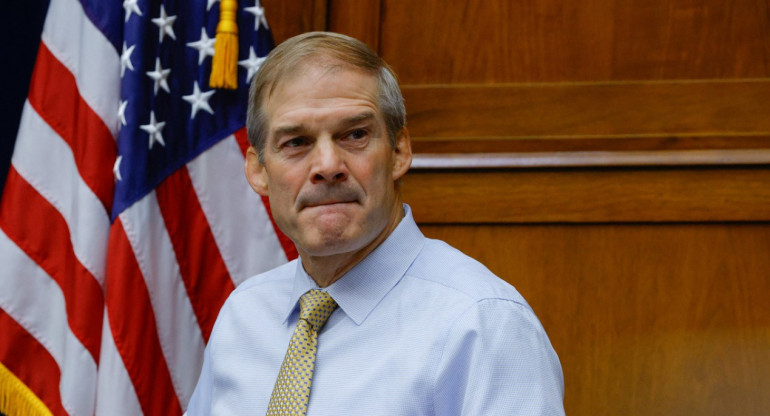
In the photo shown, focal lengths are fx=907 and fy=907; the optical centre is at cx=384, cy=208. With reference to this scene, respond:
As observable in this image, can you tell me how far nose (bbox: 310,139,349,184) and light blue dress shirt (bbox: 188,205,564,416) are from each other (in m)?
0.14

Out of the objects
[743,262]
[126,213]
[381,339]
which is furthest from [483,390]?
[126,213]

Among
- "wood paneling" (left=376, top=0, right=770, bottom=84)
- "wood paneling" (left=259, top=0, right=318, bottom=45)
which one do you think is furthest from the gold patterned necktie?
"wood paneling" (left=259, top=0, right=318, bottom=45)

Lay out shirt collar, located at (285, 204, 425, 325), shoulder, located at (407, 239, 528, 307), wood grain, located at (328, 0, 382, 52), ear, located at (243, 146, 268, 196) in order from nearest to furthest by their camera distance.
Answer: shoulder, located at (407, 239, 528, 307), shirt collar, located at (285, 204, 425, 325), ear, located at (243, 146, 268, 196), wood grain, located at (328, 0, 382, 52)

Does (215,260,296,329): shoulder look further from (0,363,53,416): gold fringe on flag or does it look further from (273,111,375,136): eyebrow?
(0,363,53,416): gold fringe on flag

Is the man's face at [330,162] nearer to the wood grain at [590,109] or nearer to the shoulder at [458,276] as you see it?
the shoulder at [458,276]

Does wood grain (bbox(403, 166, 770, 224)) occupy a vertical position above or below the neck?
below

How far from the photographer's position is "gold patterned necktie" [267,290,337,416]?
1331 mm

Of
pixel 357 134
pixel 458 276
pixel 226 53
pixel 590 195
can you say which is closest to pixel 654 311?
pixel 590 195

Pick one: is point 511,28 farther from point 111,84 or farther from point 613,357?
point 111,84

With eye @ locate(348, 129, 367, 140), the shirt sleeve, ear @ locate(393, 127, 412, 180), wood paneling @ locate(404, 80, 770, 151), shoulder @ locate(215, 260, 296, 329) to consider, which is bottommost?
shoulder @ locate(215, 260, 296, 329)

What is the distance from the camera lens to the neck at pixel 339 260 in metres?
1.45

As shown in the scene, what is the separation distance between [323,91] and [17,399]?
3.69 feet

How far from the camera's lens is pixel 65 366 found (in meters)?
2.03

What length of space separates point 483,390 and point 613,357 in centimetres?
85
